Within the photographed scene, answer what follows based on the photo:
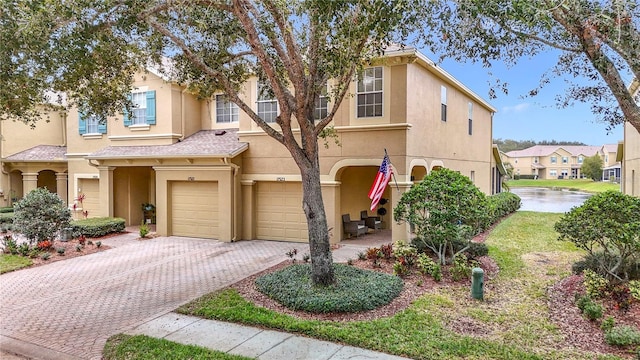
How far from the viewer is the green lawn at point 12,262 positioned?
11.0 metres

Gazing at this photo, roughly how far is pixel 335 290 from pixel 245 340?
2.29 m

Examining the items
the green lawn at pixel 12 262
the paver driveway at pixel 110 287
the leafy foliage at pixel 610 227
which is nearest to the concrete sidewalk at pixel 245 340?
the paver driveway at pixel 110 287

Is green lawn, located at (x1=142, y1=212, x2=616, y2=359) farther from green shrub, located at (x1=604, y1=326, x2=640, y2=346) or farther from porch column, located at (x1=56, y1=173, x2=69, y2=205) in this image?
porch column, located at (x1=56, y1=173, x2=69, y2=205)

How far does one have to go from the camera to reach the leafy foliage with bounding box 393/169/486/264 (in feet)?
30.6

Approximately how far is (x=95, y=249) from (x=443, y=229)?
11.6 m

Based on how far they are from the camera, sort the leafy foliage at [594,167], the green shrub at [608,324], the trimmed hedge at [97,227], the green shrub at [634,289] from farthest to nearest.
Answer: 1. the leafy foliage at [594,167]
2. the trimmed hedge at [97,227]
3. the green shrub at [634,289]
4. the green shrub at [608,324]

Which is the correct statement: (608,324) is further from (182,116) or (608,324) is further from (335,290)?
(182,116)

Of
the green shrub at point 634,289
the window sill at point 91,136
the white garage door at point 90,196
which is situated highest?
the window sill at point 91,136

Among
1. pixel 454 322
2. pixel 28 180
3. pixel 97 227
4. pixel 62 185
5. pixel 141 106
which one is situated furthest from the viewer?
pixel 62 185

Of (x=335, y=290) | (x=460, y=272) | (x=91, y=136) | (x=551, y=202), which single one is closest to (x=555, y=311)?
(x=460, y=272)

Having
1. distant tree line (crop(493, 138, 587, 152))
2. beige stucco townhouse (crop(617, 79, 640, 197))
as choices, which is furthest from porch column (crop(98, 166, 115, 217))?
distant tree line (crop(493, 138, 587, 152))

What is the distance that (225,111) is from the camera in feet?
58.8

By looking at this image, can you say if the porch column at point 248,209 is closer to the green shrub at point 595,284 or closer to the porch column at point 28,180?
the green shrub at point 595,284

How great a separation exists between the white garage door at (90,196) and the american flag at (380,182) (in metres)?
14.9
